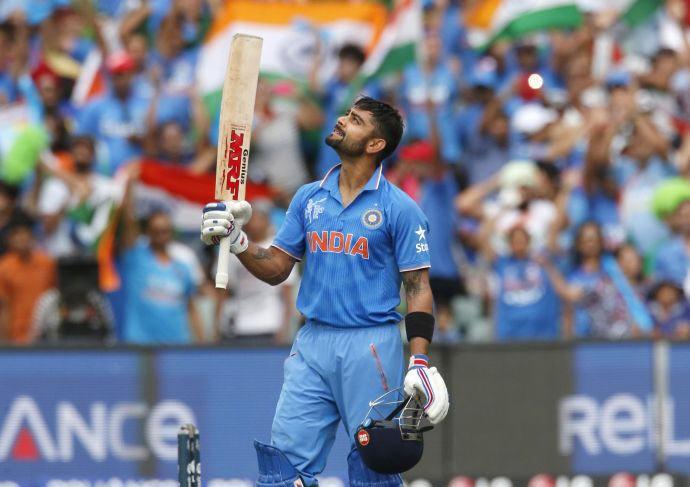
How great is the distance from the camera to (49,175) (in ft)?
44.0

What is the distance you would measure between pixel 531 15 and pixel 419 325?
8.15m

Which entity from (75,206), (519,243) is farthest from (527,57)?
(75,206)

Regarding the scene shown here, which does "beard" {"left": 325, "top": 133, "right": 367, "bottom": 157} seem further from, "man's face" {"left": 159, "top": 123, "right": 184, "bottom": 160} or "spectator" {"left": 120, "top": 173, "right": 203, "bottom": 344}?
"man's face" {"left": 159, "top": 123, "right": 184, "bottom": 160}

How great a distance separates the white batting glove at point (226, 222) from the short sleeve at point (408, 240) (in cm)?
77

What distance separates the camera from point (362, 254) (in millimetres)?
7828

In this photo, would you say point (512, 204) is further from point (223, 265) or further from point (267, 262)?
point (223, 265)

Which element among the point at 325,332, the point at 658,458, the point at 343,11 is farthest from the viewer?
the point at 343,11

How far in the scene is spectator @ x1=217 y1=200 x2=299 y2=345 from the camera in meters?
12.5

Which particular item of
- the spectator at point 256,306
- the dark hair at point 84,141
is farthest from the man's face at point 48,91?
the spectator at point 256,306

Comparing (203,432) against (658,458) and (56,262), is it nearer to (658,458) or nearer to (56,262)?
(56,262)

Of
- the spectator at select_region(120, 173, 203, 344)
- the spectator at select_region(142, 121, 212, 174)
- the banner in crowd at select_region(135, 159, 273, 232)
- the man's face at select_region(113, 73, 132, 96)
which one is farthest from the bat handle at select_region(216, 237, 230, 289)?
the man's face at select_region(113, 73, 132, 96)

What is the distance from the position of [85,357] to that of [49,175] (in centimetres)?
226

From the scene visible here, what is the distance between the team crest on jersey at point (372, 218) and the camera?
7.83 metres

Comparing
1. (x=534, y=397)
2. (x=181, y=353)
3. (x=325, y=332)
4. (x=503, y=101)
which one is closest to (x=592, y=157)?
(x=503, y=101)
